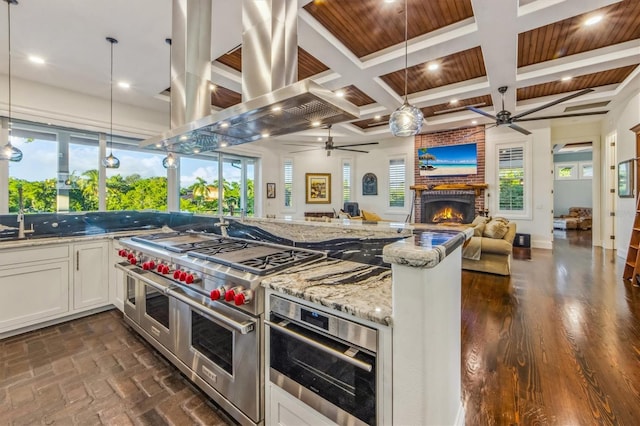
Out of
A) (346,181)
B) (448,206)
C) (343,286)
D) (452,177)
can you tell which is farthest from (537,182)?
(343,286)

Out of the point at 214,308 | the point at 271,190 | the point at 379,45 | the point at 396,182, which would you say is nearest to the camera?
the point at 214,308

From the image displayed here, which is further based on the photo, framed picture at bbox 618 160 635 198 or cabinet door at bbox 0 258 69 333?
framed picture at bbox 618 160 635 198

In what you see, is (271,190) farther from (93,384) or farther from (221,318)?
(221,318)

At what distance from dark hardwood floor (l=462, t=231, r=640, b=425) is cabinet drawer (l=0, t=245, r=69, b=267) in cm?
372

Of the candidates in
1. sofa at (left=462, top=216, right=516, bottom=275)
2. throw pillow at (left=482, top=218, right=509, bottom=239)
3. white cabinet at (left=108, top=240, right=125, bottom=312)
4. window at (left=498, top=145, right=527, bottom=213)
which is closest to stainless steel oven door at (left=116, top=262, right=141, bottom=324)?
white cabinet at (left=108, top=240, right=125, bottom=312)

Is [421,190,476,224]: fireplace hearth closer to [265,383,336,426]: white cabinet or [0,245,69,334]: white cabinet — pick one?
[265,383,336,426]: white cabinet

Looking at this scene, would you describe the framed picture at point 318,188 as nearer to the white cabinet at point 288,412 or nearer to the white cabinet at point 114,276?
the white cabinet at point 114,276

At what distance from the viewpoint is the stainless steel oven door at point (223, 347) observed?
1433 millimetres

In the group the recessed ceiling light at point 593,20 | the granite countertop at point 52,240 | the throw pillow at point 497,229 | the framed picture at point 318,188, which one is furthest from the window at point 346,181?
the granite countertop at point 52,240

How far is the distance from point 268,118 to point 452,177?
260 inches

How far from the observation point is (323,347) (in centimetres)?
113

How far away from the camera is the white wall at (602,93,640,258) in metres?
4.75

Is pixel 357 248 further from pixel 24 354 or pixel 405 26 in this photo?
pixel 24 354

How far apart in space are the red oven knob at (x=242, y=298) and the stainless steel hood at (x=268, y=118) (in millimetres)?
999
